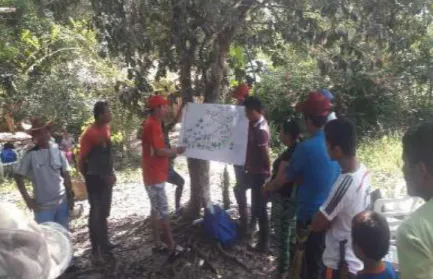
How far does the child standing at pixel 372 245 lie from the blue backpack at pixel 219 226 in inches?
112

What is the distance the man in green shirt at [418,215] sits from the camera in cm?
178

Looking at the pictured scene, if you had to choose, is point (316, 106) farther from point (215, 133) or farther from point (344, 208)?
point (215, 133)

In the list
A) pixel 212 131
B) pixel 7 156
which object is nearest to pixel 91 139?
pixel 212 131

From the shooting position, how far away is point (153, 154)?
5371 millimetres

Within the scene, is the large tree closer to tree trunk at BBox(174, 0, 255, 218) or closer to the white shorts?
tree trunk at BBox(174, 0, 255, 218)

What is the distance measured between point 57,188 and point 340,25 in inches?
124

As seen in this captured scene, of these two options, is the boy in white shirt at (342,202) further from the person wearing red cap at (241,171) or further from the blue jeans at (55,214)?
the blue jeans at (55,214)

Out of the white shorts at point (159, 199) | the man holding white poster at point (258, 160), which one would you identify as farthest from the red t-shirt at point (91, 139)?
the man holding white poster at point (258, 160)

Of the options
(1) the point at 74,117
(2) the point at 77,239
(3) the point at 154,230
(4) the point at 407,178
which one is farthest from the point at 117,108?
(4) the point at 407,178

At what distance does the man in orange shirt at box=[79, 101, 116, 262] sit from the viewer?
5.49m

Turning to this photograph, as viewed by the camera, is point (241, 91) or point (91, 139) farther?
point (241, 91)

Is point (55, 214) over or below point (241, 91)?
below

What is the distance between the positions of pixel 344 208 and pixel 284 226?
1.22 m

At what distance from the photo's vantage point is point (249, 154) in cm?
562
